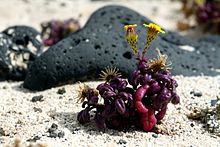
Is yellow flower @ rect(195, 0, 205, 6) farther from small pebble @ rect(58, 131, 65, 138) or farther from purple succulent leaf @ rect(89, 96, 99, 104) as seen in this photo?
small pebble @ rect(58, 131, 65, 138)

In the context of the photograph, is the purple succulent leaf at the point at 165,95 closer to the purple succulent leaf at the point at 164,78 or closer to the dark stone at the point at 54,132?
the purple succulent leaf at the point at 164,78

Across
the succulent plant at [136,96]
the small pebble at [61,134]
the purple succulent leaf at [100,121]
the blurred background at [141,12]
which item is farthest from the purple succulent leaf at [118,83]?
the blurred background at [141,12]

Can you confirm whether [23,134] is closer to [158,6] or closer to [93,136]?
[93,136]

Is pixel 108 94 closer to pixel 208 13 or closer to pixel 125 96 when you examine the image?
pixel 125 96

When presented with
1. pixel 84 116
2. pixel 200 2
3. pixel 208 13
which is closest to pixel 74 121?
pixel 84 116

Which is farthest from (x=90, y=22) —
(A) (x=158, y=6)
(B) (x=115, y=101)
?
(A) (x=158, y=6)

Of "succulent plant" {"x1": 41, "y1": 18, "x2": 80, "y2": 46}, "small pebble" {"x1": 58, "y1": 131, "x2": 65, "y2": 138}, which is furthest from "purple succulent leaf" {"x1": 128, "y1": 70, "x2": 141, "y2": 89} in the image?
"succulent plant" {"x1": 41, "y1": 18, "x2": 80, "y2": 46}
